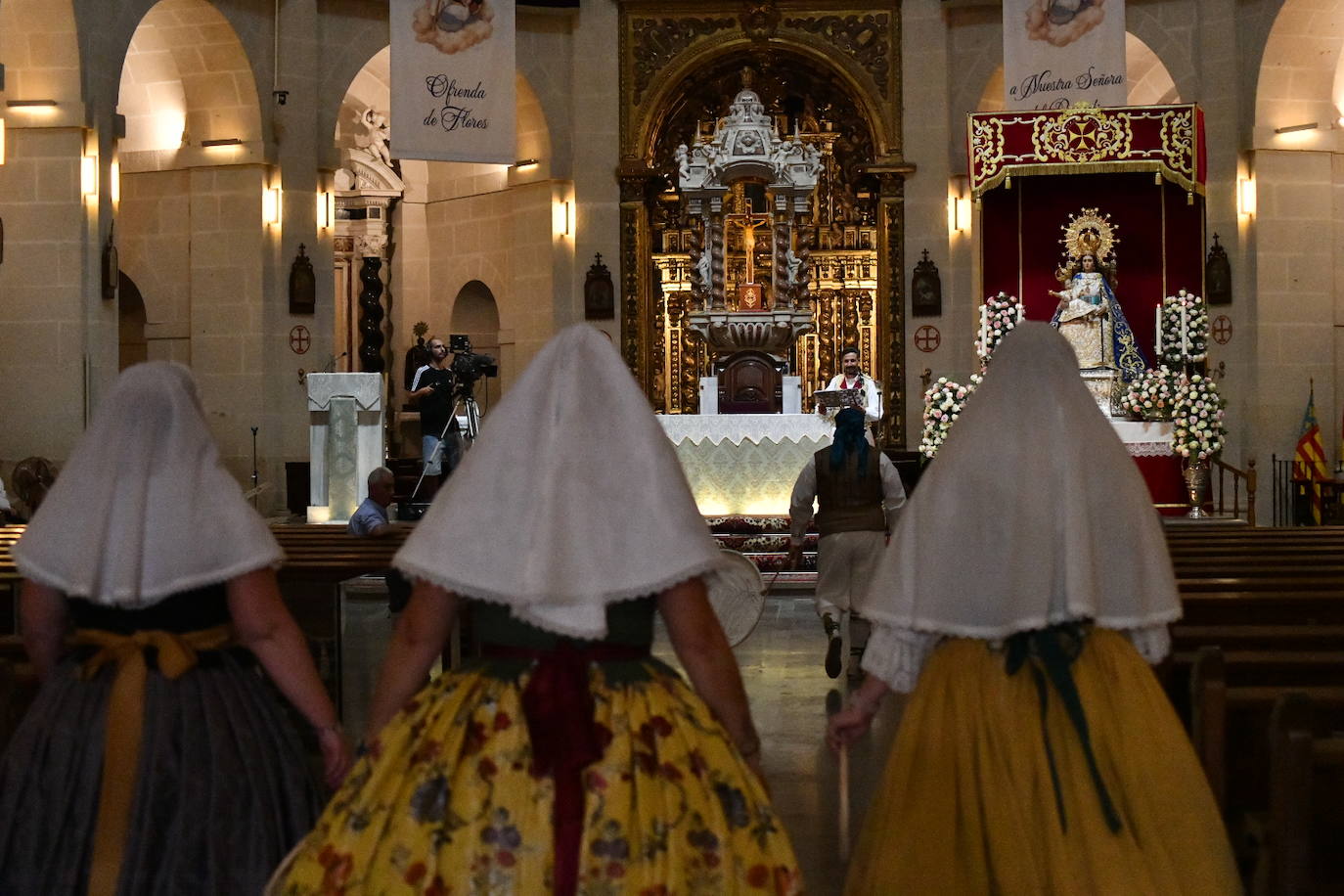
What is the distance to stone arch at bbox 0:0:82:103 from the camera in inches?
579

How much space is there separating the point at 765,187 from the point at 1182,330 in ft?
17.1

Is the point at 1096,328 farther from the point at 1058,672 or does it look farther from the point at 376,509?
the point at 1058,672

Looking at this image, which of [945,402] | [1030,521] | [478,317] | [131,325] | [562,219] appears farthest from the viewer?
[478,317]

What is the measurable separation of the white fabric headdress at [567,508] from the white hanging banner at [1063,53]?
12604 mm

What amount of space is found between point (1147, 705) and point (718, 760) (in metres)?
1.08

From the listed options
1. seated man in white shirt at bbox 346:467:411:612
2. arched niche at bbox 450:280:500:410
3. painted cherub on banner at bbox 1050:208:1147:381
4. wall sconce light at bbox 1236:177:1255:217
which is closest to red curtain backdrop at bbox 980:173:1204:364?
painted cherub on banner at bbox 1050:208:1147:381

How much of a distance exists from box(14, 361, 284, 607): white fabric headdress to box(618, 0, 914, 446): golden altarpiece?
14.5m

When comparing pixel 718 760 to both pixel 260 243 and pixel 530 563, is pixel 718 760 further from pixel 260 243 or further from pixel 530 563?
pixel 260 243

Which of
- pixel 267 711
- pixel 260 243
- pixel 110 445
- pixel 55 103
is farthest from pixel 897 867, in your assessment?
pixel 260 243

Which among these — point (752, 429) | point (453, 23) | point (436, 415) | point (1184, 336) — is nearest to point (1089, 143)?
point (1184, 336)

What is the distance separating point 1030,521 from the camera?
11.5ft

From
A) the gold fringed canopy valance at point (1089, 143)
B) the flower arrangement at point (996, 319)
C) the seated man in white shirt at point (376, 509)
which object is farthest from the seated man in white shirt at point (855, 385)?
the seated man in white shirt at point (376, 509)

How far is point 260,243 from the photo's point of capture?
1731 cm

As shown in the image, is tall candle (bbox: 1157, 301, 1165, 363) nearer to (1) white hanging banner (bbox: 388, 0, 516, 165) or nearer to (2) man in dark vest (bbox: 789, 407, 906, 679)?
(1) white hanging banner (bbox: 388, 0, 516, 165)
